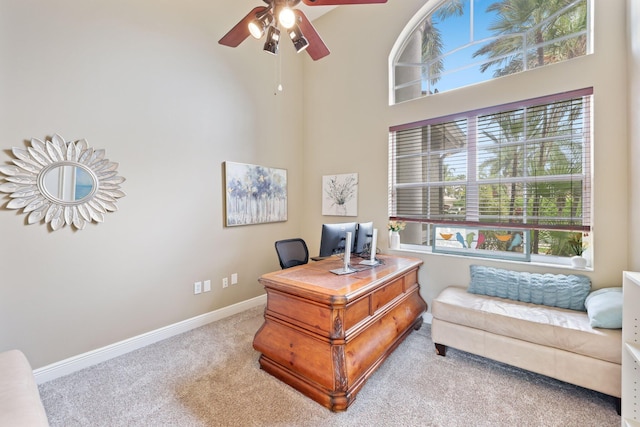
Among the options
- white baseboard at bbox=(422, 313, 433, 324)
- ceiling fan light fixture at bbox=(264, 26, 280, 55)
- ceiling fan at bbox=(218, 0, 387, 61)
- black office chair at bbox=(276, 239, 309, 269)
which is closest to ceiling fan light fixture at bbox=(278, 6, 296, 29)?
ceiling fan at bbox=(218, 0, 387, 61)

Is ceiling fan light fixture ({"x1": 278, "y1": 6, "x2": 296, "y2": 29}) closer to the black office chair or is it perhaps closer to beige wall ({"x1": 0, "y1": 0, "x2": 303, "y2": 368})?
beige wall ({"x1": 0, "y1": 0, "x2": 303, "y2": 368})

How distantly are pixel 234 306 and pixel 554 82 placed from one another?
4005 millimetres

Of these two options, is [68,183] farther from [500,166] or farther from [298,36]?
[500,166]

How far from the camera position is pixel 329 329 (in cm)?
180

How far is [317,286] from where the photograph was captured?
1.96 metres

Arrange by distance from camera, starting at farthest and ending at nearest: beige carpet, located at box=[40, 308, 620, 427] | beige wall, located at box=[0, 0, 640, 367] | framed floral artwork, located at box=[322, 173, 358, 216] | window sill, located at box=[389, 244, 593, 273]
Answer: framed floral artwork, located at box=[322, 173, 358, 216], window sill, located at box=[389, 244, 593, 273], beige wall, located at box=[0, 0, 640, 367], beige carpet, located at box=[40, 308, 620, 427]

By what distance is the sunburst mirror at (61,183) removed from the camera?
199 cm

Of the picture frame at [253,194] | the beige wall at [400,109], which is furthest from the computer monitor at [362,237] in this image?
the picture frame at [253,194]

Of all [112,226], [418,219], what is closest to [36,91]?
[112,226]


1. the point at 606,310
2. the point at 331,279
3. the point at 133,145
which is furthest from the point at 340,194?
the point at 606,310

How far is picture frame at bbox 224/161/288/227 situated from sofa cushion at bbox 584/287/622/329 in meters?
3.23

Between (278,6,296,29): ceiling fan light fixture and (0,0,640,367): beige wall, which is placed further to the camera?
(0,0,640,367): beige wall

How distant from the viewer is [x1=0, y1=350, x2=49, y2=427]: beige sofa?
111 cm

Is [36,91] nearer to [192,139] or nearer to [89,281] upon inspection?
[192,139]
